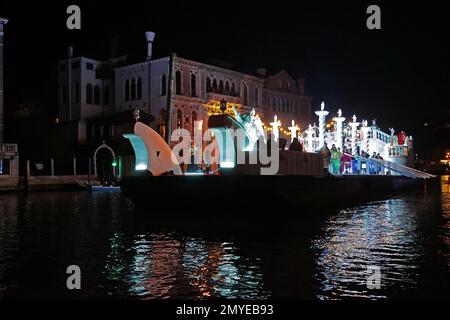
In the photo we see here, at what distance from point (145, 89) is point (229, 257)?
42.9 metres

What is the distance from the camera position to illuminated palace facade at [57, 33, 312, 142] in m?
→ 51.8

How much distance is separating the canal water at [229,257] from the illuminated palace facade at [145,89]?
109 ft

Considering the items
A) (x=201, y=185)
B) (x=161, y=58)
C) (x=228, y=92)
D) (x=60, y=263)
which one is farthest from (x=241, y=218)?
(x=228, y=92)

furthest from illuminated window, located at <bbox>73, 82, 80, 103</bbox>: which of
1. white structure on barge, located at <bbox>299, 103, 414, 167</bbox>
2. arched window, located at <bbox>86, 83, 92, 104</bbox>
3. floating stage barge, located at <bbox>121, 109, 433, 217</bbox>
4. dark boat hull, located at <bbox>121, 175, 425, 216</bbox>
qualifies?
dark boat hull, located at <bbox>121, 175, 425, 216</bbox>

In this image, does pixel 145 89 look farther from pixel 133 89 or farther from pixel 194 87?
pixel 194 87

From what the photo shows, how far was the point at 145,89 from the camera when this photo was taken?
5272 cm

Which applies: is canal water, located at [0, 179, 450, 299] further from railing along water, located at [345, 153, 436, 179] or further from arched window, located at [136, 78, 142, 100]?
arched window, located at [136, 78, 142, 100]

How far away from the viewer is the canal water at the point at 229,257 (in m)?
8.52

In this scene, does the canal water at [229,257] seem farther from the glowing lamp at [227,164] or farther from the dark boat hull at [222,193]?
the glowing lamp at [227,164]

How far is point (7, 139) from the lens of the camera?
57969mm

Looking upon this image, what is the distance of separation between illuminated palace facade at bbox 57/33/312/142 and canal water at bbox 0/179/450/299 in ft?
109

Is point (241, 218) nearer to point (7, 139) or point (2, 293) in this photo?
point (2, 293)

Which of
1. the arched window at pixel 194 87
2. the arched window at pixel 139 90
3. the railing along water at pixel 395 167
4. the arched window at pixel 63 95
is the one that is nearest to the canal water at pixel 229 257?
the railing along water at pixel 395 167
